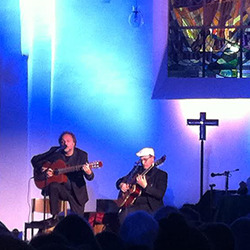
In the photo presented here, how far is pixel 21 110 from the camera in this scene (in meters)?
12.1

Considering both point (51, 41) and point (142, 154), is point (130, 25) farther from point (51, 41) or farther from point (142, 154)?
point (142, 154)

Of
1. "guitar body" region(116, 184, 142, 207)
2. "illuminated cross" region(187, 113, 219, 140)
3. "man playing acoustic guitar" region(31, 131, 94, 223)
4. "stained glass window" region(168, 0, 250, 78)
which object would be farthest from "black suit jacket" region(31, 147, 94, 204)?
"stained glass window" region(168, 0, 250, 78)

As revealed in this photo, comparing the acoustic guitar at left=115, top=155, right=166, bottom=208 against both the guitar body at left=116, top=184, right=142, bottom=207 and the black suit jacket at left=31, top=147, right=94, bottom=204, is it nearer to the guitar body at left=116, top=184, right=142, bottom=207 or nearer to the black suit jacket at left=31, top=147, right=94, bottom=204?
the guitar body at left=116, top=184, right=142, bottom=207

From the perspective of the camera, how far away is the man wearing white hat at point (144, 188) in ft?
33.6

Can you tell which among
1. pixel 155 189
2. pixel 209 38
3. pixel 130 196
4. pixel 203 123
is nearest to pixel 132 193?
pixel 130 196

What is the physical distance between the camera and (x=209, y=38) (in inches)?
512

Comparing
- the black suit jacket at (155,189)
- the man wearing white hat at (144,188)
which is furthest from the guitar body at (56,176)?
the black suit jacket at (155,189)

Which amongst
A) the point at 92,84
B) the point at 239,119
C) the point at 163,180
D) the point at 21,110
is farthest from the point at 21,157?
the point at 239,119

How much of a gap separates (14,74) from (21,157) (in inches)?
51.5

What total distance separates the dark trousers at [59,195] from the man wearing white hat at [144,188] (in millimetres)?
623

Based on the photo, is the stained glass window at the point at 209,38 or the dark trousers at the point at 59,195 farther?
the stained glass window at the point at 209,38

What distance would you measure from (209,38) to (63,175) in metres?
4.09

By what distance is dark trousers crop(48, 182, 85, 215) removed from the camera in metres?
10.3

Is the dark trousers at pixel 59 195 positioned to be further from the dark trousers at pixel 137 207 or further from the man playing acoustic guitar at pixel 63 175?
the dark trousers at pixel 137 207
